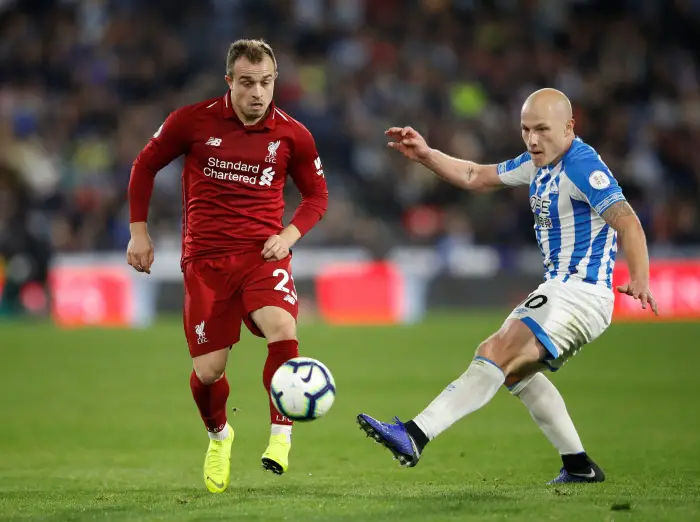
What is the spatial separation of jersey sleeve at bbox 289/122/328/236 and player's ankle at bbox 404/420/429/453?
58.2 inches

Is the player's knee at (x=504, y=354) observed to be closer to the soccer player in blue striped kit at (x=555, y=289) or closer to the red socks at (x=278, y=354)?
the soccer player in blue striped kit at (x=555, y=289)

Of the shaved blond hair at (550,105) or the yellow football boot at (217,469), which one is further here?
the yellow football boot at (217,469)

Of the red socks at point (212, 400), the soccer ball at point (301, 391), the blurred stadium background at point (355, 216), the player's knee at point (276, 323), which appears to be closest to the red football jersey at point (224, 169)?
the player's knee at point (276, 323)

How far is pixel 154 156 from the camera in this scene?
6.76 meters

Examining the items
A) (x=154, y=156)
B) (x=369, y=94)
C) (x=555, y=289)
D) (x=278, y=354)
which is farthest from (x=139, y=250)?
(x=369, y=94)

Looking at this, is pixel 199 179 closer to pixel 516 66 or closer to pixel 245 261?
pixel 245 261

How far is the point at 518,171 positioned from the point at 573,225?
1.92 feet

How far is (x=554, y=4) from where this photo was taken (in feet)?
86.0

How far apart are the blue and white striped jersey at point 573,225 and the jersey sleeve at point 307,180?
4.33 feet

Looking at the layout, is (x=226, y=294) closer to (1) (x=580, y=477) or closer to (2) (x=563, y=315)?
(2) (x=563, y=315)

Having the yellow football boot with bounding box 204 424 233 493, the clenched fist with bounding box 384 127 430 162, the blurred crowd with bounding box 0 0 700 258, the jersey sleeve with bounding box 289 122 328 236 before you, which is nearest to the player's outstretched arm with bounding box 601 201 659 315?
the clenched fist with bounding box 384 127 430 162

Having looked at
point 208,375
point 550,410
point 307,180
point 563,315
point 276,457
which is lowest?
point 276,457

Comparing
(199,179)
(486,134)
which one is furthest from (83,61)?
(199,179)

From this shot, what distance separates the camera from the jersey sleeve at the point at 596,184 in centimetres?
605
